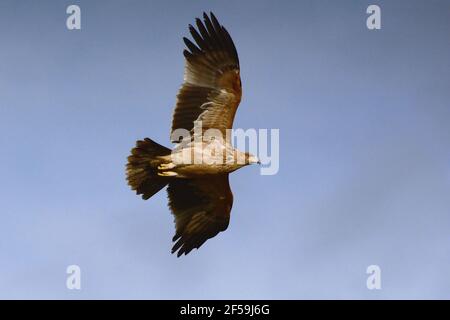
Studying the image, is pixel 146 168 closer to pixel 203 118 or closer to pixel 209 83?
pixel 203 118

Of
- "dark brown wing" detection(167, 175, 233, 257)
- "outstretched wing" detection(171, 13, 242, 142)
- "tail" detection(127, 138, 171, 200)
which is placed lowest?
"dark brown wing" detection(167, 175, 233, 257)

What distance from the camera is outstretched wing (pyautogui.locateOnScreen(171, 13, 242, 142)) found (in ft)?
36.8

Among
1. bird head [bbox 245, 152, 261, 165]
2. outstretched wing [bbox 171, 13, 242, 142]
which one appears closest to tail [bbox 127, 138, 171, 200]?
outstretched wing [bbox 171, 13, 242, 142]

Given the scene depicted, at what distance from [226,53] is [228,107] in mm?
901

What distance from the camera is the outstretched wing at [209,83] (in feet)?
36.8

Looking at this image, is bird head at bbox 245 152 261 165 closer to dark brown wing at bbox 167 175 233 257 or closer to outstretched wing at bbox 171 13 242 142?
outstretched wing at bbox 171 13 242 142

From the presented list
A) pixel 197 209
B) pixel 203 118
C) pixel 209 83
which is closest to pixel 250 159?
pixel 203 118

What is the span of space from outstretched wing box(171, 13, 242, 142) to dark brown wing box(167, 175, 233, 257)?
4.10 ft

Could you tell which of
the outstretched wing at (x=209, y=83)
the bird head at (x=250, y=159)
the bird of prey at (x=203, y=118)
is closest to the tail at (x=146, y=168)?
the bird of prey at (x=203, y=118)

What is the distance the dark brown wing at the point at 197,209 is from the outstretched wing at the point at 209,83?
1249 mm

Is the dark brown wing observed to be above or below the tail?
below

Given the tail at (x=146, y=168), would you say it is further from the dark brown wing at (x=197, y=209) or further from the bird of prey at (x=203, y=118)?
the dark brown wing at (x=197, y=209)

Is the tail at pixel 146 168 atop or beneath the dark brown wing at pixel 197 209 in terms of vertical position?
atop
